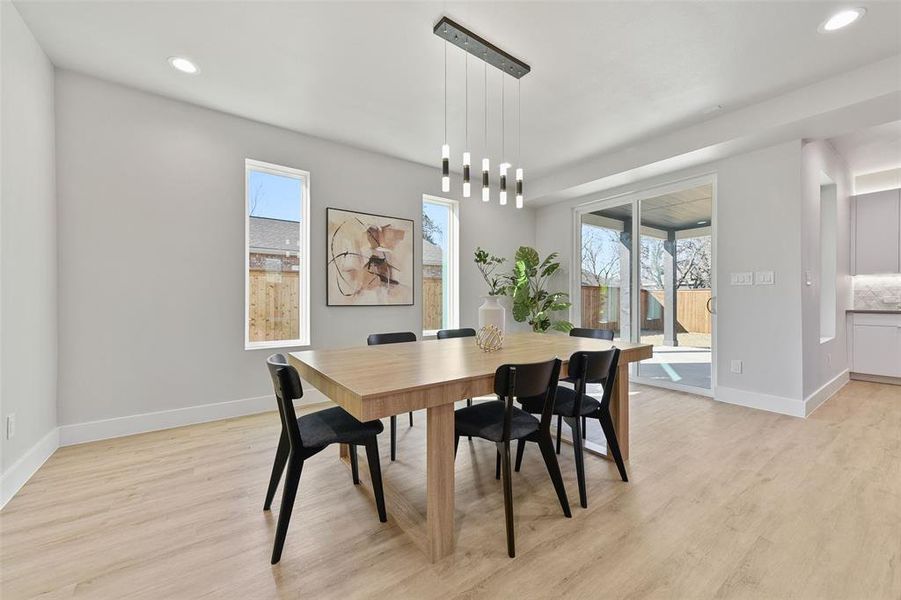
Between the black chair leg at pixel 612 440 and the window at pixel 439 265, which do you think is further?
the window at pixel 439 265

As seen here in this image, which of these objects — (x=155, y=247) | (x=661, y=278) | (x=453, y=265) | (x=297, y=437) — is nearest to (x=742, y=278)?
(x=661, y=278)

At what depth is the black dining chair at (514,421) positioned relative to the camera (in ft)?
5.16

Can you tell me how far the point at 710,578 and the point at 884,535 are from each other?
98 centimetres

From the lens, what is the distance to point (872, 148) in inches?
154

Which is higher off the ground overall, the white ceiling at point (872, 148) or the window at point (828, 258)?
the white ceiling at point (872, 148)

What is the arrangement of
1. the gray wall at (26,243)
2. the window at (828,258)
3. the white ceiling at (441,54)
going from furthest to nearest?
the window at (828,258)
the white ceiling at (441,54)
the gray wall at (26,243)

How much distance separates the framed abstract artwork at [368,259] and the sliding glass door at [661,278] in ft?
8.64

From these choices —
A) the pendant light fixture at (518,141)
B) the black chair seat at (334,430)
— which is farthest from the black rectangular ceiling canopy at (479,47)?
the black chair seat at (334,430)

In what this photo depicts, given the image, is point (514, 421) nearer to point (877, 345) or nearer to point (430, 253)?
point (430, 253)

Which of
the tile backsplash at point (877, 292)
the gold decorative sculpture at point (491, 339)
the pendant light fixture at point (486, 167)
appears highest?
the pendant light fixture at point (486, 167)

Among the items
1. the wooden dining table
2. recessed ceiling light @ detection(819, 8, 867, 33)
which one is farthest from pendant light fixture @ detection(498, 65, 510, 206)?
recessed ceiling light @ detection(819, 8, 867, 33)

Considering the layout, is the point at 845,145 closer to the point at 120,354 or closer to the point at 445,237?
the point at 445,237

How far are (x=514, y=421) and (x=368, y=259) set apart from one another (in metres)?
2.74

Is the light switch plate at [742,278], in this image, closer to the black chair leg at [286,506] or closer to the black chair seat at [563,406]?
the black chair seat at [563,406]
